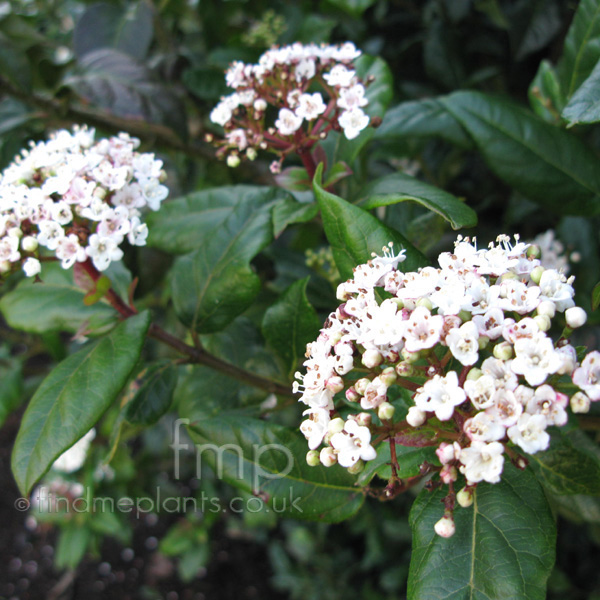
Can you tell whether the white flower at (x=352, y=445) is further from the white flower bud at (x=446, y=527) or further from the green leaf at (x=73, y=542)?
the green leaf at (x=73, y=542)

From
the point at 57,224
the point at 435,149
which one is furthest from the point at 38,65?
the point at 435,149

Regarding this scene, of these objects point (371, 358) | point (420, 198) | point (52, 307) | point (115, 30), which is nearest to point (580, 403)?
point (371, 358)

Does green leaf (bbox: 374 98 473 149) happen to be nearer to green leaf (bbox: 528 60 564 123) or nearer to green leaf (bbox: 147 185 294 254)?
green leaf (bbox: 528 60 564 123)

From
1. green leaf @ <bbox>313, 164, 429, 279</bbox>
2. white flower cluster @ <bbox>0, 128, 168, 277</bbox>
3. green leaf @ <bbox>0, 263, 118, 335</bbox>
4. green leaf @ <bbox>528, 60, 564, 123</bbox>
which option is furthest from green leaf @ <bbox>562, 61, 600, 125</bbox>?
green leaf @ <bbox>0, 263, 118, 335</bbox>

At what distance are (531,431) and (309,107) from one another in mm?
1144

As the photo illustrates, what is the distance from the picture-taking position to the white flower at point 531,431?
3.43 feet

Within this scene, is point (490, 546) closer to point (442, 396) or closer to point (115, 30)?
point (442, 396)

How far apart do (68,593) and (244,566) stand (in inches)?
56.8

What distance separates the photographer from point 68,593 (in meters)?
4.55

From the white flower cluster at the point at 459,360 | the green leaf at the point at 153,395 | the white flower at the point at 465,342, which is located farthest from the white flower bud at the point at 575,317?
the green leaf at the point at 153,395

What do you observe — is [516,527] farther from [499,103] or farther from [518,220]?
[518,220]

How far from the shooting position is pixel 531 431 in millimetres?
1054

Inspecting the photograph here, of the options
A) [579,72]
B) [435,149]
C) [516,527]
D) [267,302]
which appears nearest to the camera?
[516,527]

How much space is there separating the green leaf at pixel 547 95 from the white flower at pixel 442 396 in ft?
5.07
